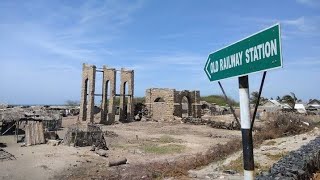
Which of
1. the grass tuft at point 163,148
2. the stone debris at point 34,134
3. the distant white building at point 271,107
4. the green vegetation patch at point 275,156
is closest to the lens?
the green vegetation patch at point 275,156

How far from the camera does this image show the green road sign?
10.2 feet

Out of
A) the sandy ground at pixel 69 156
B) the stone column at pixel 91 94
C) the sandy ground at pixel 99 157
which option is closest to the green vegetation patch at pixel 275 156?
the sandy ground at pixel 99 157

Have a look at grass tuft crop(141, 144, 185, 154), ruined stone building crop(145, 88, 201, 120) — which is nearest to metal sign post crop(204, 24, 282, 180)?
grass tuft crop(141, 144, 185, 154)

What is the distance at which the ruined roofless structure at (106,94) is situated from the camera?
1526 inches

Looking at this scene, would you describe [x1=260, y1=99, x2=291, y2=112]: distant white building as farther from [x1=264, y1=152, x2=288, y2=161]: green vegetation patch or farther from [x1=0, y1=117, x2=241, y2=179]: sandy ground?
[x1=264, y1=152, x2=288, y2=161]: green vegetation patch

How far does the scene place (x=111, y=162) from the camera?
16.2 meters

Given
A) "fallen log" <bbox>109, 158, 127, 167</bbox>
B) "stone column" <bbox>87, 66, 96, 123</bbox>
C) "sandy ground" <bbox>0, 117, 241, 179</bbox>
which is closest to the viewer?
"sandy ground" <bbox>0, 117, 241, 179</bbox>

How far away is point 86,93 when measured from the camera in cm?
4062

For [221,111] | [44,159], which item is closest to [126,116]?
[221,111]

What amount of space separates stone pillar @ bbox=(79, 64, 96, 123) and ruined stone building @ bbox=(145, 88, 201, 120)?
27.2 ft

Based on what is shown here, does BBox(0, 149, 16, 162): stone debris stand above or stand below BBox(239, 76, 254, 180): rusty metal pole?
below

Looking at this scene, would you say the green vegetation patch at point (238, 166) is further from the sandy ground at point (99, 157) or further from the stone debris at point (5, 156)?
the stone debris at point (5, 156)

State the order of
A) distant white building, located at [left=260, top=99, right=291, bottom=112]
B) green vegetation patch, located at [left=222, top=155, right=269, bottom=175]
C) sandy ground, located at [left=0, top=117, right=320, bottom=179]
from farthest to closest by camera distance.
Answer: distant white building, located at [left=260, top=99, right=291, bottom=112]
sandy ground, located at [left=0, top=117, right=320, bottom=179]
green vegetation patch, located at [left=222, top=155, right=269, bottom=175]

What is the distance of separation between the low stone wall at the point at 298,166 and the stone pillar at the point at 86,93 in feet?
101
